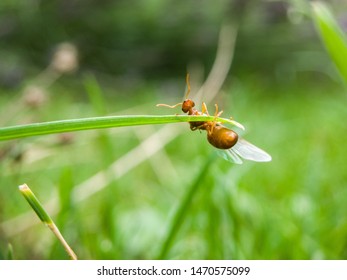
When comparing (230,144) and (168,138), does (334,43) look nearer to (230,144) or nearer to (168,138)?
(230,144)

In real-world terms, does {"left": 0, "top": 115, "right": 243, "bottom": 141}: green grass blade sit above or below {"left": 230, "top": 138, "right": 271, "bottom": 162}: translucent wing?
below

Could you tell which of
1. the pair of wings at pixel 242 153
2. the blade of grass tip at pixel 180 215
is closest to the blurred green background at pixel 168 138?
the blade of grass tip at pixel 180 215

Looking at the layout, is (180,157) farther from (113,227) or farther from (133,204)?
(113,227)

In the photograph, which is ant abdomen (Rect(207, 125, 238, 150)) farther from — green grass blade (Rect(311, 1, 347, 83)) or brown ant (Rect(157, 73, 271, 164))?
green grass blade (Rect(311, 1, 347, 83))

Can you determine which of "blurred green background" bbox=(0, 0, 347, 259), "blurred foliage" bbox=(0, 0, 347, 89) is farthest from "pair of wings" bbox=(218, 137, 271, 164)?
"blurred foliage" bbox=(0, 0, 347, 89)

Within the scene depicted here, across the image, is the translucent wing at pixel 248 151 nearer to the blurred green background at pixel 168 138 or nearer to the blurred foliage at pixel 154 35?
the blurred green background at pixel 168 138
